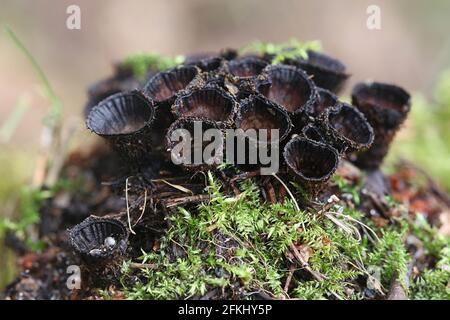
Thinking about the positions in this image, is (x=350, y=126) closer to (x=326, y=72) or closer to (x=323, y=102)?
(x=323, y=102)

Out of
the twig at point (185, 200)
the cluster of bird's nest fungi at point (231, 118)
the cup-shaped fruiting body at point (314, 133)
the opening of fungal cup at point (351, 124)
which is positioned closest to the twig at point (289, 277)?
the cluster of bird's nest fungi at point (231, 118)

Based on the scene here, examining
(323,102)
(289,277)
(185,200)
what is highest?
(323,102)

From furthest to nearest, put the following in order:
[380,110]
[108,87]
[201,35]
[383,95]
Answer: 1. [201,35]
2. [108,87]
3. [383,95]
4. [380,110]

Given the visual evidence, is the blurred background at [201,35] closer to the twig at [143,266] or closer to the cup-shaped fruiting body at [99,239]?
the cup-shaped fruiting body at [99,239]

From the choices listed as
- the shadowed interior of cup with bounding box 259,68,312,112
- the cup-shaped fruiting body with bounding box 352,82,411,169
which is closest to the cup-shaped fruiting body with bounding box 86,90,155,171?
the shadowed interior of cup with bounding box 259,68,312,112

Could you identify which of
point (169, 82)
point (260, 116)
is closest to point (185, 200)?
point (260, 116)

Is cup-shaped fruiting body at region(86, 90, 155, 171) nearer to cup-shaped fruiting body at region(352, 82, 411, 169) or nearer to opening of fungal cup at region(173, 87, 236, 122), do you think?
opening of fungal cup at region(173, 87, 236, 122)
